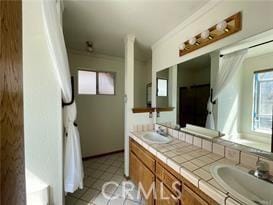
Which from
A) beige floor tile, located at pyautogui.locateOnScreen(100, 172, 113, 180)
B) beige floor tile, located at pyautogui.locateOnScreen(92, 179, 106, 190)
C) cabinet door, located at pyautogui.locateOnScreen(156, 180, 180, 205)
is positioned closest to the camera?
cabinet door, located at pyautogui.locateOnScreen(156, 180, 180, 205)

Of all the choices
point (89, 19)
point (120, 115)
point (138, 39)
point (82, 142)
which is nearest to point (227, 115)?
point (138, 39)

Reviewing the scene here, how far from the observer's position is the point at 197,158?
1220mm

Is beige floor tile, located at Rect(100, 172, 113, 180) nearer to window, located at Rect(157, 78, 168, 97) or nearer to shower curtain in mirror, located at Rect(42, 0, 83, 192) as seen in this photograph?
shower curtain in mirror, located at Rect(42, 0, 83, 192)

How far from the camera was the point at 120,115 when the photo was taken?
3.62 m

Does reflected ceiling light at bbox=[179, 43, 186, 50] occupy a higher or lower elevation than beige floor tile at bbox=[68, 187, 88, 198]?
higher

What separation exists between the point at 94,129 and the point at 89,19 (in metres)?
2.29

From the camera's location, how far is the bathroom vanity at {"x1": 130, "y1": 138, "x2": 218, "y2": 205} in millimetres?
965

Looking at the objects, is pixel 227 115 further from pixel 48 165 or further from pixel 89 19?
pixel 89 19

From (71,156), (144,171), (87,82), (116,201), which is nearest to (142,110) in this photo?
(144,171)

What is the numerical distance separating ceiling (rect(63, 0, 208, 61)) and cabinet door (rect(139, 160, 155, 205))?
185cm

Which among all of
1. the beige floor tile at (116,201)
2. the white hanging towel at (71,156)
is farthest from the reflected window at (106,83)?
the beige floor tile at (116,201)

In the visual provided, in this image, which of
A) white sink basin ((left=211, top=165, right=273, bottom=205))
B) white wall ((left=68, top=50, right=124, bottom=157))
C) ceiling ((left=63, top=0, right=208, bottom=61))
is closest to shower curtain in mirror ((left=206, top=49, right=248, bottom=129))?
white sink basin ((left=211, top=165, right=273, bottom=205))

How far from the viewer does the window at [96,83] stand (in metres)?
3.21

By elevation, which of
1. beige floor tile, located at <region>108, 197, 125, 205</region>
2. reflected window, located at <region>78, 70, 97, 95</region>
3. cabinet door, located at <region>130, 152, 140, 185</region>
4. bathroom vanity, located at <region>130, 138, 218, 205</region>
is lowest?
beige floor tile, located at <region>108, 197, 125, 205</region>
